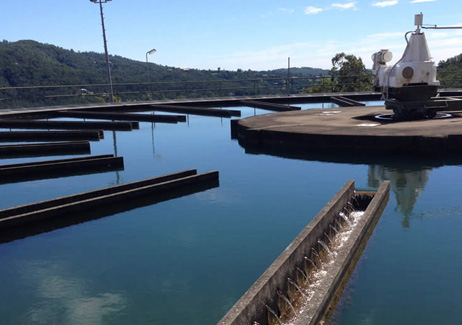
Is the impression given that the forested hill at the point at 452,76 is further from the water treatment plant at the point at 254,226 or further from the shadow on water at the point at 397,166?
the shadow on water at the point at 397,166

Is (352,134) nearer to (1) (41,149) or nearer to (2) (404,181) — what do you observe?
(2) (404,181)

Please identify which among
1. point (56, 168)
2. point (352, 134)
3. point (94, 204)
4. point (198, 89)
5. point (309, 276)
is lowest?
A: point (309, 276)

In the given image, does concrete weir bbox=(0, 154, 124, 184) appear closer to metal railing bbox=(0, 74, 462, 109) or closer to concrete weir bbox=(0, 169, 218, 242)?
concrete weir bbox=(0, 169, 218, 242)

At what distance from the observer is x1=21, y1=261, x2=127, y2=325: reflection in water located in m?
5.91

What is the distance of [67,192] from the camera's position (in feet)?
39.0

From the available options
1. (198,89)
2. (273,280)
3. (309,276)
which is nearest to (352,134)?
(309,276)

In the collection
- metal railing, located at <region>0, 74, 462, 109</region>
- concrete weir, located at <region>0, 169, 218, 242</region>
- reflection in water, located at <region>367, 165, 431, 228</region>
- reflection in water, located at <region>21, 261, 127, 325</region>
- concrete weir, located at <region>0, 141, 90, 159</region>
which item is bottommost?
reflection in water, located at <region>21, 261, 127, 325</region>

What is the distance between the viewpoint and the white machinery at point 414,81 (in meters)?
17.7

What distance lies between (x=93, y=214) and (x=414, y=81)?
13.6m

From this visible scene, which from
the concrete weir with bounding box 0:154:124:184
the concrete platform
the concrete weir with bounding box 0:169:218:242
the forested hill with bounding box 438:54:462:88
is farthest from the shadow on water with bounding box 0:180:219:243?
the forested hill with bounding box 438:54:462:88

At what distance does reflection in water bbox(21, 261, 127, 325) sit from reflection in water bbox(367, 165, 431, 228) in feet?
19.3

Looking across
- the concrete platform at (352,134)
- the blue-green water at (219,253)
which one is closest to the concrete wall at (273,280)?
the blue-green water at (219,253)

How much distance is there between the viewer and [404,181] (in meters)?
12.1

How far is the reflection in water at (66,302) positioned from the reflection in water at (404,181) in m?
5.88
